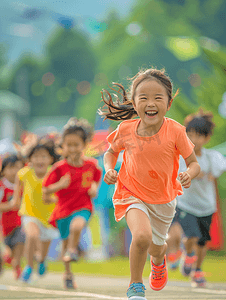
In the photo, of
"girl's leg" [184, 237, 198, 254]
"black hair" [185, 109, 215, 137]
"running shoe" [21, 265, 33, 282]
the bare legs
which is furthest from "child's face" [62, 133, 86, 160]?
the bare legs

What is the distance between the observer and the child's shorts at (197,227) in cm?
593

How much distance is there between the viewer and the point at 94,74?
1492 inches

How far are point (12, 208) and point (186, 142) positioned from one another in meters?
3.64

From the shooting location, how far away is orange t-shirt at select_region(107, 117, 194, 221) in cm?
358

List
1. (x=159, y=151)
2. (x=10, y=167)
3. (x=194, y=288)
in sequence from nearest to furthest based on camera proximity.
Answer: (x=159, y=151)
(x=194, y=288)
(x=10, y=167)

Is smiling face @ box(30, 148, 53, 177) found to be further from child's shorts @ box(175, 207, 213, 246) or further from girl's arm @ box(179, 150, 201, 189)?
girl's arm @ box(179, 150, 201, 189)

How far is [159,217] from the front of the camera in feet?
12.1

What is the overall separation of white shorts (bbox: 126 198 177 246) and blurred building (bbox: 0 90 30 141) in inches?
1505

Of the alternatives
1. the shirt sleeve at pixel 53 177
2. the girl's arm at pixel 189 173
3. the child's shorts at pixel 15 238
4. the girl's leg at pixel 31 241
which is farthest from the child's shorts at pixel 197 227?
the girl's arm at pixel 189 173

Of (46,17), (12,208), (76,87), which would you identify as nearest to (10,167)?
(12,208)

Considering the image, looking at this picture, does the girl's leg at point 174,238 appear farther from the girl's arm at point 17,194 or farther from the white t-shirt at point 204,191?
the girl's arm at point 17,194

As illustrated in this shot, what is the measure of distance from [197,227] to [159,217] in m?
2.39

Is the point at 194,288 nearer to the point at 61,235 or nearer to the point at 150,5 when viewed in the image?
the point at 61,235

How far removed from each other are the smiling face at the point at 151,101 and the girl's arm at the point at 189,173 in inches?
12.2
